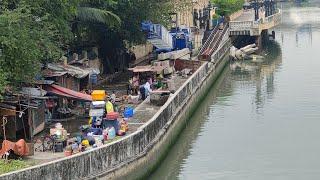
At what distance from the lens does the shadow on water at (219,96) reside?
2662cm

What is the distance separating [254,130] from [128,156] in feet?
39.5

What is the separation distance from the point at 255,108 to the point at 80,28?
12.1 meters

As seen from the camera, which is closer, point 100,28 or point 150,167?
point 150,167

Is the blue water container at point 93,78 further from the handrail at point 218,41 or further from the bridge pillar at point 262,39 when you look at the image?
the bridge pillar at point 262,39

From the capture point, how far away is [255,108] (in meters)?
38.1

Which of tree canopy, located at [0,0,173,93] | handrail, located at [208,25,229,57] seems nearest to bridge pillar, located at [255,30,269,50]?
handrail, located at [208,25,229,57]

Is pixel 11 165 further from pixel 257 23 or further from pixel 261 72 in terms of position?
pixel 257 23

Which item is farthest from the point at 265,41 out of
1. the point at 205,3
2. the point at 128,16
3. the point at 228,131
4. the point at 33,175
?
the point at 33,175

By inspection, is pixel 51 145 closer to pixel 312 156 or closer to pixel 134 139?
pixel 134 139

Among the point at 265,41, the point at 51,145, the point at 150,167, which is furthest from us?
the point at 265,41

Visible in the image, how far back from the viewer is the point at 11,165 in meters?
18.4

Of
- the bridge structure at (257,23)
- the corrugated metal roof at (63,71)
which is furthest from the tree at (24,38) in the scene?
the bridge structure at (257,23)

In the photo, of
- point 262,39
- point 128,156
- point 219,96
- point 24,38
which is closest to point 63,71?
point 24,38

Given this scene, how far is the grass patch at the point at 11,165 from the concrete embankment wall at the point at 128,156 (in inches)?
26.0
